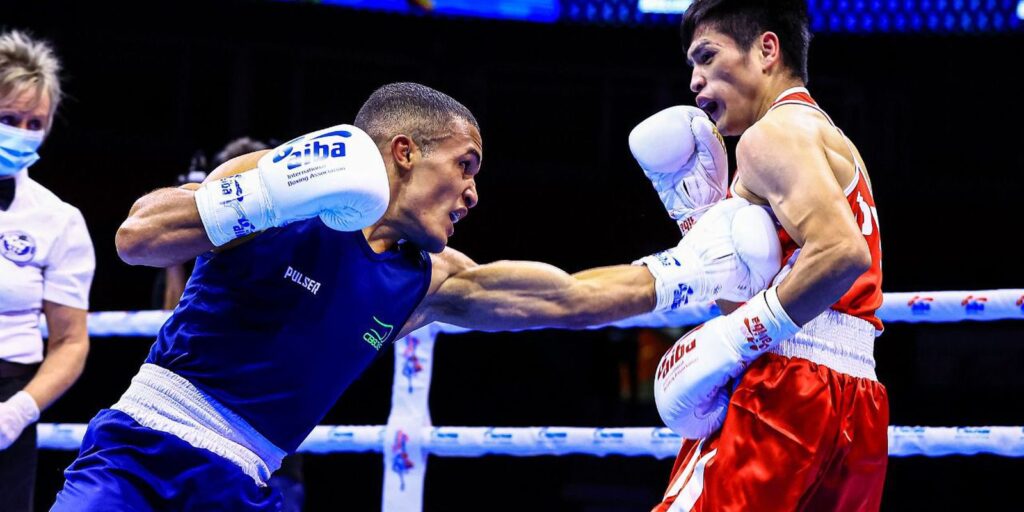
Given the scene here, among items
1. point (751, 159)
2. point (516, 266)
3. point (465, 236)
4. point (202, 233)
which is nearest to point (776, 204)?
point (751, 159)

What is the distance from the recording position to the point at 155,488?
1.86 metres

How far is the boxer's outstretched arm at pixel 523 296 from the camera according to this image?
226 centimetres

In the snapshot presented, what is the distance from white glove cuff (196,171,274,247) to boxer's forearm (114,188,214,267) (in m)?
0.03

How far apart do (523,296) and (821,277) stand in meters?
0.65

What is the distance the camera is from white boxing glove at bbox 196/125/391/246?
175 cm

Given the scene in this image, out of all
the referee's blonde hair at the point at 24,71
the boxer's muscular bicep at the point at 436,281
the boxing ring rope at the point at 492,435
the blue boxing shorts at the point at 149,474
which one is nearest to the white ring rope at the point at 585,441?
the boxing ring rope at the point at 492,435

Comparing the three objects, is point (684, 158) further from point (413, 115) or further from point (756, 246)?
point (413, 115)

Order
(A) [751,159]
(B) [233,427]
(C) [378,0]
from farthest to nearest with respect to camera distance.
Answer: (C) [378,0] → (A) [751,159] → (B) [233,427]

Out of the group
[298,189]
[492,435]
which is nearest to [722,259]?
[298,189]

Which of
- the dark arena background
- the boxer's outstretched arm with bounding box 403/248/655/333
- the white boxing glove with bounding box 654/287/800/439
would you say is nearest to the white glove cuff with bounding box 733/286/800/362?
the white boxing glove with bounding box 654/287/800/439

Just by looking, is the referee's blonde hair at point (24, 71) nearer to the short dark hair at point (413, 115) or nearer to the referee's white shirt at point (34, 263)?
the referee's white shirt at point (34, 263)

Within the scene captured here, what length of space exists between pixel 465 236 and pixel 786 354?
5.86 metres

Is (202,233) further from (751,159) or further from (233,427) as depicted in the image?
(751,159)

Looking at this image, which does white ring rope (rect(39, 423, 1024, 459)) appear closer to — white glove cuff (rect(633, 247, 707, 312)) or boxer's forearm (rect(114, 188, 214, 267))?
white glove cuff (rect(633, 247, 707, 312))
